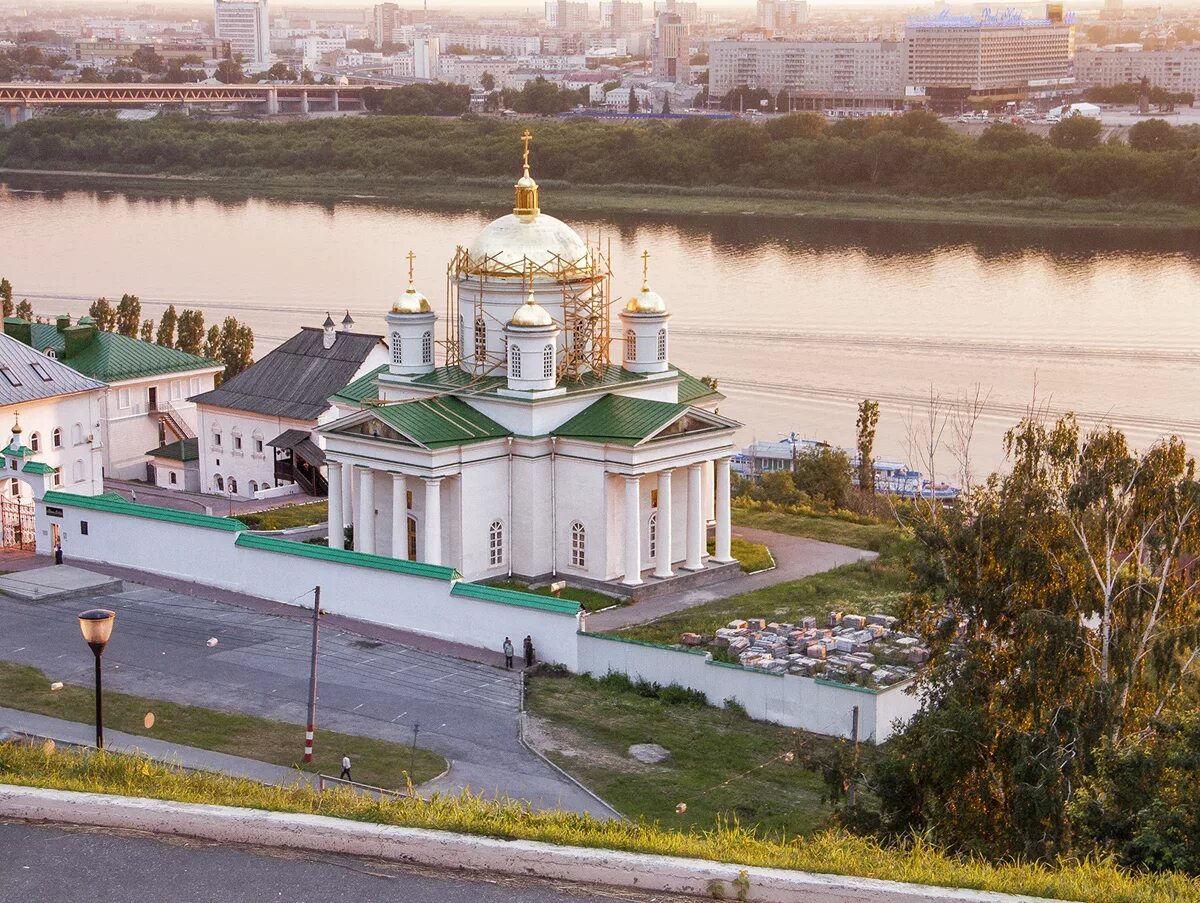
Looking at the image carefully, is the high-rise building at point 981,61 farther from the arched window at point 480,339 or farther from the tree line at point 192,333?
the arched window at point 480,339

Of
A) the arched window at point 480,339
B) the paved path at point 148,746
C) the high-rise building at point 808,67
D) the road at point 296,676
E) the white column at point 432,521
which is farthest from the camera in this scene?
the high-rise building at point 808,67

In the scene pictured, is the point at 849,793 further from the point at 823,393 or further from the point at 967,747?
the point at 823,393

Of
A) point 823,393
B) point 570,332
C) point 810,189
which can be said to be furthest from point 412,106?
point 570,332

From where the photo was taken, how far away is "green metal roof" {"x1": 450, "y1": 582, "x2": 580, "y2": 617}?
1702cm

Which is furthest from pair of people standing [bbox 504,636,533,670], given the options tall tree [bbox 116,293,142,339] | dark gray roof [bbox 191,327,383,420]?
tall tree [bbox 116,293,142,339]

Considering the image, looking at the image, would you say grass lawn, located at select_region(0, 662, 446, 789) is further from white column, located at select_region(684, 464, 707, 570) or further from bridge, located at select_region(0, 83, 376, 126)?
bridge, located at select_region(0, 83, 376, 126)

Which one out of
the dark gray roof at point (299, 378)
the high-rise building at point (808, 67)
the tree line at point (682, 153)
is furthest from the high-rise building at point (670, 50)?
the dark gray roof at point (299, 378)

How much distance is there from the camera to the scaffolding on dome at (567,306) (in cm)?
2066

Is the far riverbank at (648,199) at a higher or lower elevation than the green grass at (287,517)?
higher

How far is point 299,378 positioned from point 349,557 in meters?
8.93

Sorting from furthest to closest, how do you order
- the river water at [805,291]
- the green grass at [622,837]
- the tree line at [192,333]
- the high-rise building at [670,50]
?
the high-rise building at [670,50], the river water at [805,291], the tree line at [192,333], the green grass at [622,837]

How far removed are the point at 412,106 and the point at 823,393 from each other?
204 feet

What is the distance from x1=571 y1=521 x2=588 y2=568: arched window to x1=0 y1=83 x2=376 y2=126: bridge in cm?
8217

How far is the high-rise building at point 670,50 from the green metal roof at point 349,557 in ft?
442
